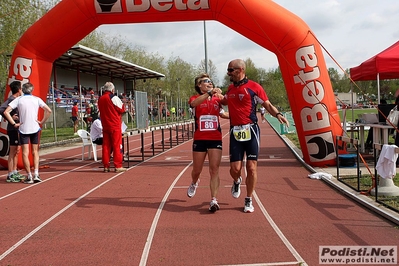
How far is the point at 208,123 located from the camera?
6.43 m

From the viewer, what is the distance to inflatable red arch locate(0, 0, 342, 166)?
10.2 metres

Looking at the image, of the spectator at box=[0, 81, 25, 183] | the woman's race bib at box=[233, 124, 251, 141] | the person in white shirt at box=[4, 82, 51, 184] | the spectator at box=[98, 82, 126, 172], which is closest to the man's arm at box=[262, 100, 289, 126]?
the woman's race bib at box=[233, 124, 251, 141]

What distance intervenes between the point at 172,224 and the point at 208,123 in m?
1.54

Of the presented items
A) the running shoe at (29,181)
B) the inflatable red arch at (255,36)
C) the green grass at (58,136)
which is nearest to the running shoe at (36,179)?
the running shoe at (29,181)

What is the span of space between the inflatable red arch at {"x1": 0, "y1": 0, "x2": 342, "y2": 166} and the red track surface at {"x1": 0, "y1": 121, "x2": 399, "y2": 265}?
162 centimetres

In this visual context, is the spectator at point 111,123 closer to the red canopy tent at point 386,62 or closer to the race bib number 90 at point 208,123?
the race bib number 90 at point 208,123

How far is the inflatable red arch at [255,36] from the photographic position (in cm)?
1020

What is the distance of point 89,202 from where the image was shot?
7.28 meters

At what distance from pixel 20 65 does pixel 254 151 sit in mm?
7474

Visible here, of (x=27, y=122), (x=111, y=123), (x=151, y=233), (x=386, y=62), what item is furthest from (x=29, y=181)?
(x=386, y=62)

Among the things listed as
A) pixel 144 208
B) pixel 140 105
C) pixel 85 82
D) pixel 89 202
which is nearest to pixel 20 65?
pixel 89 202

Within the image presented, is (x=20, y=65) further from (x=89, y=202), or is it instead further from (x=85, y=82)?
(x=85, y=82)

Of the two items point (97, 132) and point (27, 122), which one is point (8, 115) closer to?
point (27, 122)

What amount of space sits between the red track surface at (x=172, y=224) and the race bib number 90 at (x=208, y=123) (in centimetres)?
119
